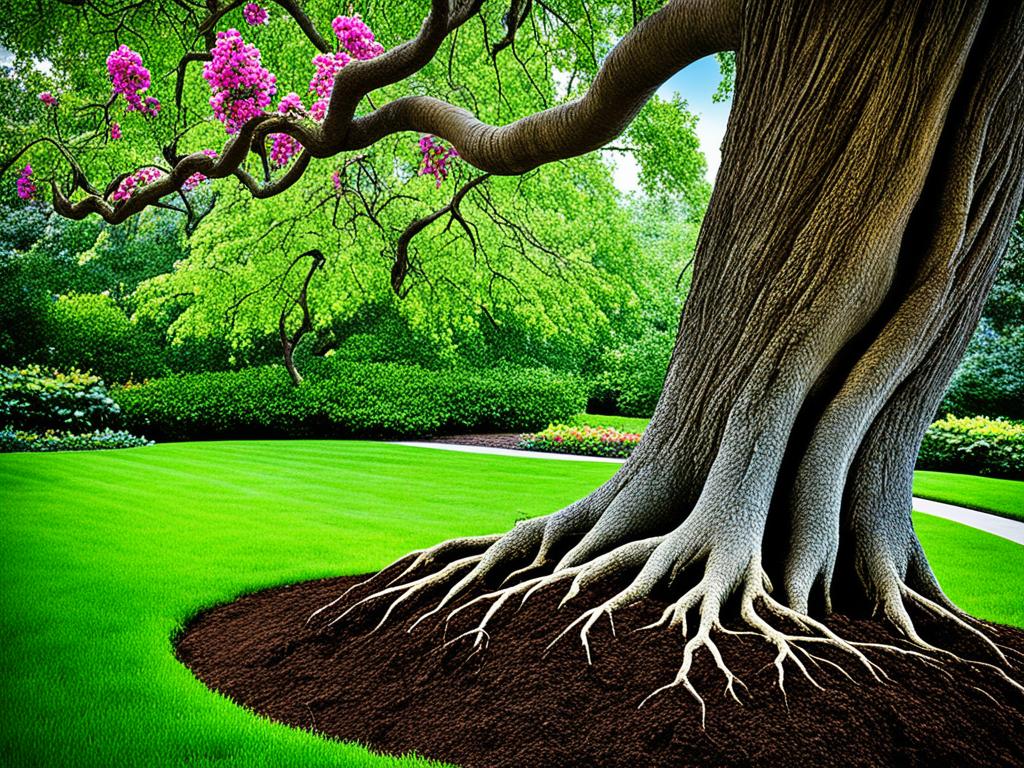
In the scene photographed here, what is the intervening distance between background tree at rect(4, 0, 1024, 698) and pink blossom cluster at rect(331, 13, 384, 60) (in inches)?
132

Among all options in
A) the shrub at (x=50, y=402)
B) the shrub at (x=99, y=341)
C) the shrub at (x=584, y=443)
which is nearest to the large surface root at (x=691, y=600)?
the shrub at (x=50, y=402)

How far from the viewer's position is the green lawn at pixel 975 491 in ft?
30.3

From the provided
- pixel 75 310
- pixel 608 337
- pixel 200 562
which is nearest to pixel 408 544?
pixel 200 562

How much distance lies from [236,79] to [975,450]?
38.4ft

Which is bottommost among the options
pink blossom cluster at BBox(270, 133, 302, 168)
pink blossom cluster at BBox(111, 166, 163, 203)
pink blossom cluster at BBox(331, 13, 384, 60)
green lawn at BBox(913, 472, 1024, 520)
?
green lawn at BBox(913, 472, 1024, 520)

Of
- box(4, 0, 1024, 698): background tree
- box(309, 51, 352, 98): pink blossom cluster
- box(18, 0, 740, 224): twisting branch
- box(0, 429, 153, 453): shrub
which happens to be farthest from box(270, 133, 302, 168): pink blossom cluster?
box(0, 429, 153, 453): shrub

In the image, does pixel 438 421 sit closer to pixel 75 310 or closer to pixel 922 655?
pixel 75 310

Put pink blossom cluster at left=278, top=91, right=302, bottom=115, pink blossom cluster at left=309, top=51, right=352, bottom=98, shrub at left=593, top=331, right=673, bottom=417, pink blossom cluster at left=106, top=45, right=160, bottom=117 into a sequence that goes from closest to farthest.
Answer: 1. pink blossom cluster at left=309, top=51, right=352, bottom=98
2. pink blossom cluster at left=278, top=91, right=302, bottom=115
3. pink blossom cluster at left=106, top=45, right=160, bottom=117
4. shrub at left=593, top=331, right=673, bottom=417

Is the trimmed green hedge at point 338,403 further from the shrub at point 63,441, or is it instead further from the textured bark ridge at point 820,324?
the textured bark ridge at point 820,324

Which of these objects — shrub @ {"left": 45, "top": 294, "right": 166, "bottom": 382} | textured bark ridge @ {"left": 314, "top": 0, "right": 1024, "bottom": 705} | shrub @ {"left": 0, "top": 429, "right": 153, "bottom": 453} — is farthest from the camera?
shrub @ {"left": 45, "top": 294, "right": 166, "bottom": 382}

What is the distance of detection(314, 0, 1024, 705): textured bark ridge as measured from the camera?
3047 mm

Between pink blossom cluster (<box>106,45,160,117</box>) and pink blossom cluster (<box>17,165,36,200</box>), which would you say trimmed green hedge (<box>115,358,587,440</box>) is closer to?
pink blossom cluster (<box>17,165,36,200</box>)

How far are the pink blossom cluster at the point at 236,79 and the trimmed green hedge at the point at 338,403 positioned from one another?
8127 millimetres

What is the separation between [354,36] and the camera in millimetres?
6293
